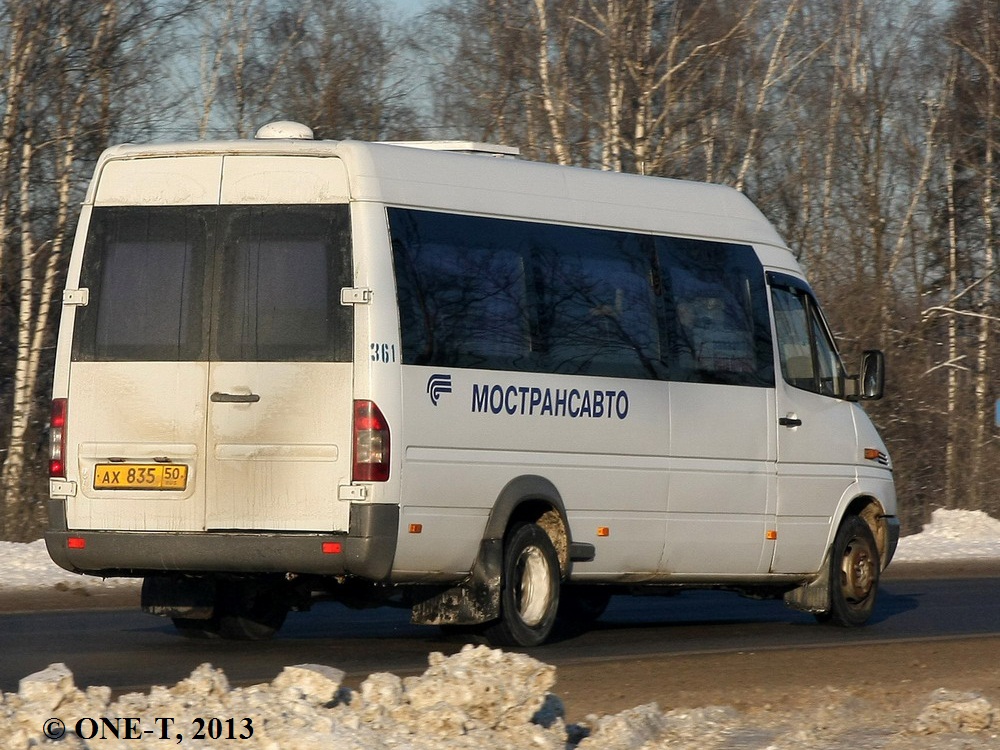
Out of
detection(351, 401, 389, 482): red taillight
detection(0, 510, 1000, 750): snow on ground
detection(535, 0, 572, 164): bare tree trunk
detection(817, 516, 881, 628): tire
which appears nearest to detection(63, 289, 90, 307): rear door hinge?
detection(351, 401, 389, 482): red taillight

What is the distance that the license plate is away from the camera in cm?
1055

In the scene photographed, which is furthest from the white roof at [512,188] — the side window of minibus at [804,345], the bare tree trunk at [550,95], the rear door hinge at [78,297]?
the bare tree trunk at [550,95]

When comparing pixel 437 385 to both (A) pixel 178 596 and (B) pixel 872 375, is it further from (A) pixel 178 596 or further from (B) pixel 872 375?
(B) pixel 872 375

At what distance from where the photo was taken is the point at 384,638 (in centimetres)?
1215

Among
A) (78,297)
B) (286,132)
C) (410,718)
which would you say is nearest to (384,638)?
(78,297)

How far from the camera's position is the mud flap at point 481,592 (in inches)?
432

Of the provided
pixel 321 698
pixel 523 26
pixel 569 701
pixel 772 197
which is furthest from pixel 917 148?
pixel 321 698

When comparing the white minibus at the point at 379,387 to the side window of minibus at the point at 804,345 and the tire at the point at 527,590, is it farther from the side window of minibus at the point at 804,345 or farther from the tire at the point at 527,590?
the side window of minibus at the point at 804,345

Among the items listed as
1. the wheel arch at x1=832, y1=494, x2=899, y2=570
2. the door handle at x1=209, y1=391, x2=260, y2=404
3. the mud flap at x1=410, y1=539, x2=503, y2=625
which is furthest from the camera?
the wheel arch at x1=832, y1=494, x2=899, y2=570

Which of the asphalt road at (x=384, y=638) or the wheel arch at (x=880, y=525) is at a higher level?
the wheel arch at (x=880, y=525)

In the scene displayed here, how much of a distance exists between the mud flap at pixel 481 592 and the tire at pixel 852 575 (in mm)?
3622

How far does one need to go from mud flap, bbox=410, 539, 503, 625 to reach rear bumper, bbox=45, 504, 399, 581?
0.83 m

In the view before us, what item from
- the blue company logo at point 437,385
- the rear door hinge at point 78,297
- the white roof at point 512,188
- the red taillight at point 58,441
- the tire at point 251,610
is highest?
the white roof at point 512,188

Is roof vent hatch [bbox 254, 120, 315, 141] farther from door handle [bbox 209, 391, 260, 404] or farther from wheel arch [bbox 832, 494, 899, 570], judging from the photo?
wheel arch [bbox 832, 494, 899, 570]
